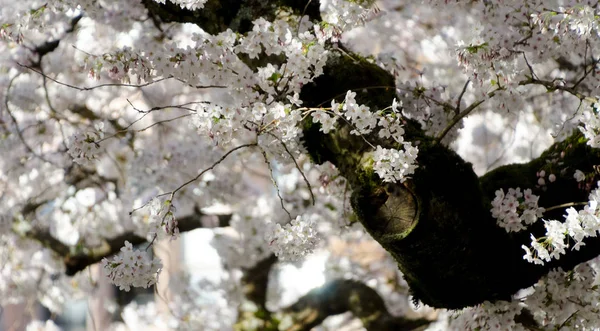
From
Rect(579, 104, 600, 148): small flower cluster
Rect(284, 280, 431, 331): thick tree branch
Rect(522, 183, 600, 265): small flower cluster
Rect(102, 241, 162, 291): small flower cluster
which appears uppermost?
Rect(284, 280, 431, 331): thick tree branch

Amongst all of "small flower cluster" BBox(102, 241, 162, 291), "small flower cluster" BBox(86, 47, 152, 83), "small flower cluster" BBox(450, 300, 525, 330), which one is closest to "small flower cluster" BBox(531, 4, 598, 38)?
"small flower cluster" BBox(450, 300, 525, 330)

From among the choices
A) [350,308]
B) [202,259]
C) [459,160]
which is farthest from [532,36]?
[202,259]

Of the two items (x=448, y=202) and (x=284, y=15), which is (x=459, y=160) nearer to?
(x=448, y=202)

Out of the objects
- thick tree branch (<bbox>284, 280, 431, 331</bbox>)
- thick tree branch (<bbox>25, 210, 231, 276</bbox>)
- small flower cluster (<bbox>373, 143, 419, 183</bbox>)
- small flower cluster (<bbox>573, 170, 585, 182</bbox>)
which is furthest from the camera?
thick tree branch (<bbox>284, 280, 431, 331</bbox>)

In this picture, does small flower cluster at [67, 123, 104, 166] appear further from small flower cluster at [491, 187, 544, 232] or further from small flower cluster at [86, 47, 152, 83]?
small flower cluster at [491, 187, 544, 232]

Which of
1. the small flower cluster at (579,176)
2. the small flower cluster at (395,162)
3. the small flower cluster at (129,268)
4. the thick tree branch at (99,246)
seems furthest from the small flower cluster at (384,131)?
the thick tree branch at (99,246)

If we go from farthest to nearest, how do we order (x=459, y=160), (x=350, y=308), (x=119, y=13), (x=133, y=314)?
1. (x=133, y=314)
2. (x=350, y=308)
3. (x=119, y=13)
4. (x=459, y=160)

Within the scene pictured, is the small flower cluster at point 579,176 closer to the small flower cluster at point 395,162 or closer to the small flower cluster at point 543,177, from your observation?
the small flower cluster at point 543,177
